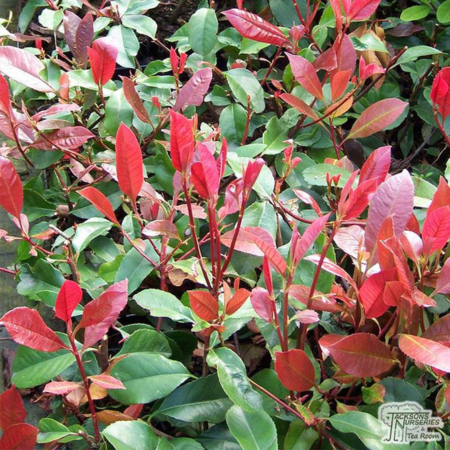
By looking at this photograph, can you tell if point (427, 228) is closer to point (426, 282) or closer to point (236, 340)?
point (426, 282)

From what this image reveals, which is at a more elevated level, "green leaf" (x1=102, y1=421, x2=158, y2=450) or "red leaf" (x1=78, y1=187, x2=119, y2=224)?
"red leaf" (x1=78, y1=187, x2=119, y2=224)

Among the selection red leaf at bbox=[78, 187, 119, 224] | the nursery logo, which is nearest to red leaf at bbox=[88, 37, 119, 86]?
red leaf at bbox=[78, 187, 119, 224]

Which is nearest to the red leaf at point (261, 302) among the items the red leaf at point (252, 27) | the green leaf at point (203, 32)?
the red leaf at point (252, 27)

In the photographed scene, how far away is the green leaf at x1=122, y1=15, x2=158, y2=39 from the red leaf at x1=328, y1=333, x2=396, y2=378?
99 centimetres

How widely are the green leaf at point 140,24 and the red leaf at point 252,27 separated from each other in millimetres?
359

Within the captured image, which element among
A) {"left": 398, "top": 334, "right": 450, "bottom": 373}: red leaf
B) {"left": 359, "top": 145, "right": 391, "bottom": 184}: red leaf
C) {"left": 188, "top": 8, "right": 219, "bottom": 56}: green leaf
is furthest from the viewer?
{"left": 188, "top": 8, "right": 219, "bottom": 56}: green leaf

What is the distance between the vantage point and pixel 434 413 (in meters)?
0.78

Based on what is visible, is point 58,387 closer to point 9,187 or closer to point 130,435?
point 130,435

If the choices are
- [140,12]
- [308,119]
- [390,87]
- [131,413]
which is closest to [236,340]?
[131,413]

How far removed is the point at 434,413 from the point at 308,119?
28.0 inches

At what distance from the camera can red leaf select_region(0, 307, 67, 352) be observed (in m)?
0.68

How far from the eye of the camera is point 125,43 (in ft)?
4.41

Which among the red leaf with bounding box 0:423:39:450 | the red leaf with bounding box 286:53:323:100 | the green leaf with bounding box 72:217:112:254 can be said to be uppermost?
the red leaf with bounding box 286:53:323:100

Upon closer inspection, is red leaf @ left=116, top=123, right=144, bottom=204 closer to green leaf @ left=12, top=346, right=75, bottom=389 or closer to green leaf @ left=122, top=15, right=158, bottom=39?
green leaf @ left=12, top=346, right=75, bottom=389
